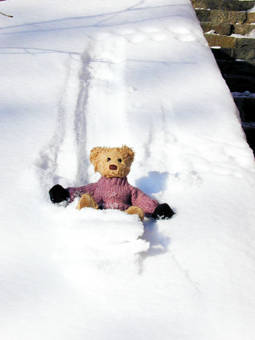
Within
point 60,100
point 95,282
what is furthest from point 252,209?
point 60,100

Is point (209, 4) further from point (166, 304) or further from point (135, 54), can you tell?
point (166, 304)

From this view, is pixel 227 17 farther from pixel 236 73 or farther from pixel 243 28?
pixel 236 73

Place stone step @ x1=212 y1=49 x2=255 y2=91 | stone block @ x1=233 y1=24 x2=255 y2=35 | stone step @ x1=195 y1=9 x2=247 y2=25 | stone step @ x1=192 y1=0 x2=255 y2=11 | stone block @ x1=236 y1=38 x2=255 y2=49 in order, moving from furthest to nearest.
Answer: stone step @ x1=192 y1=0 x2=255 y2=11 → stone step @ x1=195 y1=9 x2=247 y2=25 → stone block @ x1=233 y1=24 x2=255 y2=35 → stone block @ x1=236 y1=38 x2=255 y2=49 → stone step @ x1=212 y1=49 x2=255 y2=91

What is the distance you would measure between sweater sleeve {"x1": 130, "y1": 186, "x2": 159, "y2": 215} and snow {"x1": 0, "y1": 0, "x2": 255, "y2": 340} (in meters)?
0.06

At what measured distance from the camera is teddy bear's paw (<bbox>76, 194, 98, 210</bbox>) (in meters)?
1.60

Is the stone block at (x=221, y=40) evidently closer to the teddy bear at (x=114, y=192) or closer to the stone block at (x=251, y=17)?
the stone block at (x=251, y=17)

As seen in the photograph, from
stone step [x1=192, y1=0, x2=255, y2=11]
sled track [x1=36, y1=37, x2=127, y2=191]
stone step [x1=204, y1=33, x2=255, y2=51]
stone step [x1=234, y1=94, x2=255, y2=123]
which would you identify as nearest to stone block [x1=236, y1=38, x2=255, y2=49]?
stone step [x1=204, y1=33, x2=255, y2=51]

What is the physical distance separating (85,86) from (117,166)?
131 centimetres

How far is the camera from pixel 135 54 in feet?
10.7

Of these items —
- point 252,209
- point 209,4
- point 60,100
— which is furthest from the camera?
point 209,4

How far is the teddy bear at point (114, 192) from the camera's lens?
1696 mm

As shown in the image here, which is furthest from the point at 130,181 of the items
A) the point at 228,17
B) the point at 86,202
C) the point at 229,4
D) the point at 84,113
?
the point at 229,4

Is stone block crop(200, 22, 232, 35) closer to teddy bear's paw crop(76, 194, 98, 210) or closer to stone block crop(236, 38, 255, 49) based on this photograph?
stone block crop(236, 38, 255, 49)

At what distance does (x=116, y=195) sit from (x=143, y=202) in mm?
121
